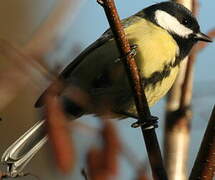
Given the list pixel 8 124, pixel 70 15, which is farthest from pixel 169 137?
pixel 8 124

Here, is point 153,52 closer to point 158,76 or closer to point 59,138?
point 158,76

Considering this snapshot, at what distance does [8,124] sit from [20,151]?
1051mm

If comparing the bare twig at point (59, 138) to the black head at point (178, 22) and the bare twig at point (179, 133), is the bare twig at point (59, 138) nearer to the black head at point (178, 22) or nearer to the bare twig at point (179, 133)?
the bare twig at point (179, 133)

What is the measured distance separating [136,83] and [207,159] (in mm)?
180

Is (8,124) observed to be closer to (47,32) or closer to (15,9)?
(15,9)

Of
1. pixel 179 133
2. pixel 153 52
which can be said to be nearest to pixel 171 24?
pixel 153 52

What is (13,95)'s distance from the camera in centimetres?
51

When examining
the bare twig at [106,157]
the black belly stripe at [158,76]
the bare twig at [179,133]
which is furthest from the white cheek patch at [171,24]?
the bare twig at [106,157]

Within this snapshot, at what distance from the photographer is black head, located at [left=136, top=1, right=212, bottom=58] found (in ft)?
5.07

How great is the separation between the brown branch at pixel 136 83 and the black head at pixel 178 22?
2.18 ft

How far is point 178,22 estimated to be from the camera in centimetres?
164

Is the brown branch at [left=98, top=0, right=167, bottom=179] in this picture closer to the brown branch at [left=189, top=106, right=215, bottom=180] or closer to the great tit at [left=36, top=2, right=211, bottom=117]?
the brown branch at [left=189, top=106, right=215, bottom=180]

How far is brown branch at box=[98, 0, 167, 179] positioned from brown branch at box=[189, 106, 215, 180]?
0.18 feet

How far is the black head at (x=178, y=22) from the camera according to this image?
5.07 ft
